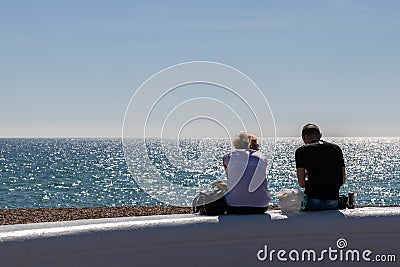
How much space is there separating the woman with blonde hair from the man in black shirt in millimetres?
358

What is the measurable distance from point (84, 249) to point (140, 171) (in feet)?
6.02

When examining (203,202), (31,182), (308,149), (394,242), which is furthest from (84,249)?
(31,182)

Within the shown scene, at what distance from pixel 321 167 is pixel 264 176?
0.54m

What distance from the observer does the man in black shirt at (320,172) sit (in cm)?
559

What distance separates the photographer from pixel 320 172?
5.63m

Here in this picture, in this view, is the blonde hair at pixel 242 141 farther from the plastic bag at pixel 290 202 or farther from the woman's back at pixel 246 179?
the plastic bag at pixel 290 202

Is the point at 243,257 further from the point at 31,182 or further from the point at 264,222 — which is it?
the point at 31,182

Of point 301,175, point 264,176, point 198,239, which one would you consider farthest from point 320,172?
point 198,239

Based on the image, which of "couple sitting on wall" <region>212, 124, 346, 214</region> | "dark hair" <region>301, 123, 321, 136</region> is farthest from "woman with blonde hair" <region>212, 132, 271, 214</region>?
"dark hair" <region>301, 123, 321, 136</region>

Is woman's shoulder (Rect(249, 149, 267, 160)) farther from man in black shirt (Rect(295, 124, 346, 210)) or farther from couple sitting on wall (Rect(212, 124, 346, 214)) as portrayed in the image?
man in black shirt (Rect(295, 124, 346, 210))

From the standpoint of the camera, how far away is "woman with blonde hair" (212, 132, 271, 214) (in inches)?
217

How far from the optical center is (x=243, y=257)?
5109mm

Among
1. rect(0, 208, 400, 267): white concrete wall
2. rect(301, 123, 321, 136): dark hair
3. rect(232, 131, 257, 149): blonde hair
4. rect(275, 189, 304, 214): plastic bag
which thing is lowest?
rect(0, 208, 400, 267): white concrete wall

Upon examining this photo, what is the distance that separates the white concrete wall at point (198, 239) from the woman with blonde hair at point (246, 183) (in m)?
0.34
